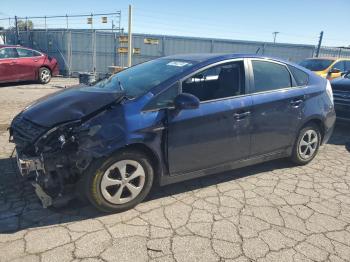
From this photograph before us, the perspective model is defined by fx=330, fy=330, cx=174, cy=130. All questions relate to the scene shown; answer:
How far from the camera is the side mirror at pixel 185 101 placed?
337 cm

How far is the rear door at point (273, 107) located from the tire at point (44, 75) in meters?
10.6

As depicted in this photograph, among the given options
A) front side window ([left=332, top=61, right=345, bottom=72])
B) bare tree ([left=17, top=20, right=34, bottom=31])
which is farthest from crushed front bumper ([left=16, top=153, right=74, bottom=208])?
bare tree ([left=17, top=20, right=34, bottom=31])

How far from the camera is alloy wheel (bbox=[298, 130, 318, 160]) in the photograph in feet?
15.8

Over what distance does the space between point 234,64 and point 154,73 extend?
0.99m

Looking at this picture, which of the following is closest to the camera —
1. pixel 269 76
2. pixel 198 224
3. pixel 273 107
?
pixel 198 224

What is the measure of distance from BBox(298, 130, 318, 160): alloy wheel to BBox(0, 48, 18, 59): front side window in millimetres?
10482

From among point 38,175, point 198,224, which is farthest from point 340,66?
point 38,175

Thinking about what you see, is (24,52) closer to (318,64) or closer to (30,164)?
(30,164)

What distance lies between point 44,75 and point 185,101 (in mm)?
11049

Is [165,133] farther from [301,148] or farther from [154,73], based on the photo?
[301,148]

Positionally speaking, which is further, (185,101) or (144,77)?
(144,77)

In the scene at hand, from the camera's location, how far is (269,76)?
14.3ft

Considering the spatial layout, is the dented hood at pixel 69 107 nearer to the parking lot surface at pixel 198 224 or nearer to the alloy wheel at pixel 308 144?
the parking lot surface at pixel 198 224

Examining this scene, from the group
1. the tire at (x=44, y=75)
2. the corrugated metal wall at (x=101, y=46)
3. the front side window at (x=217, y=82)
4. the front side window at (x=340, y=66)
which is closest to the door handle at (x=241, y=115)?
the front side window at (x=217, y=82)
